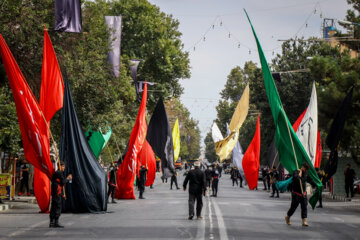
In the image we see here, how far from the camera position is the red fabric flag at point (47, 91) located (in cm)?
1888

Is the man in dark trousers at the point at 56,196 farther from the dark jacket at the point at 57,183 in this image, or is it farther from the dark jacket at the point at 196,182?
the dark jacket at the point at 196,182

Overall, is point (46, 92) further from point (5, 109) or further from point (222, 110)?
point (222, 110)

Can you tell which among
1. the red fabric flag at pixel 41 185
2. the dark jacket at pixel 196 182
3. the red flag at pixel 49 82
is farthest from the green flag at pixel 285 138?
the red fabric flag at pixel 41 185

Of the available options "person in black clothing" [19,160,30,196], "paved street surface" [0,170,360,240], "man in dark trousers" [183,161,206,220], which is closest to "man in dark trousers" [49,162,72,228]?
"paved street surface" [0,170,360,240]

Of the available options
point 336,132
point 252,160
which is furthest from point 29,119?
point 252,160

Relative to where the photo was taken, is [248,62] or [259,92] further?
[248,62]

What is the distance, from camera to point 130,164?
2666 centimetres

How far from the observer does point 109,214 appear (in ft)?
63.7

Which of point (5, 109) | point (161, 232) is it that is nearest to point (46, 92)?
point (5, 109)

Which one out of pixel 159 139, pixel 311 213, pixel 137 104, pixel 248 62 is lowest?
pixel 311 213

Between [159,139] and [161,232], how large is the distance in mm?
19869

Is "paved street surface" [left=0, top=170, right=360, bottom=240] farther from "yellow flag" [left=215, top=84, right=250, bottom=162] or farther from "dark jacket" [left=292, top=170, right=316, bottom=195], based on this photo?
"yellow flag" [left=215, top=84, right=250, bottom=162]

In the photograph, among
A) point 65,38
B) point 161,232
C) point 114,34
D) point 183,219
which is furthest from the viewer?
point 114,34

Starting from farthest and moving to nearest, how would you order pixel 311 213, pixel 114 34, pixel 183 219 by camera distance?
pixel 114 34 < pixel 311 213 < pixel 183 219
